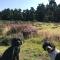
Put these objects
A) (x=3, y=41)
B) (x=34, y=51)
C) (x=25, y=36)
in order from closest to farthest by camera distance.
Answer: (x=34, y=51) < (x=3, y=41) < (x=25, y=36)

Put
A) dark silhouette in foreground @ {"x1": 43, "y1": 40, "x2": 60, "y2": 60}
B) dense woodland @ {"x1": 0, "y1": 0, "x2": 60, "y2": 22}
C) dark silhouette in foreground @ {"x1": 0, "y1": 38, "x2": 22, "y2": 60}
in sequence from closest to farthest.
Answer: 1. dark silhouette in foreground @ {"x1": 43, "y1": 40, "x2": 60, "y2": 60}
2. dark silhouette in foreground @ {"x1": 0, "y1": 38, "x2": 22, "y2": 60}
3. dense woodland @ {"x1": 0, "y1": 0, "x2": 60, "y2": 22}

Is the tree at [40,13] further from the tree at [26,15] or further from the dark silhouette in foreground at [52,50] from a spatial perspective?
the dark silhouette in foreground at [52,50]

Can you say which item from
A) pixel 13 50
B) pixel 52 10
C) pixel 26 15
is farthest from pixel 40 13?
pixel 13 50

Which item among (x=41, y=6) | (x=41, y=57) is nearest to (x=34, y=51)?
(x=41, y=57)

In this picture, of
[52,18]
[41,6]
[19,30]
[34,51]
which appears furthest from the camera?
[41,6]

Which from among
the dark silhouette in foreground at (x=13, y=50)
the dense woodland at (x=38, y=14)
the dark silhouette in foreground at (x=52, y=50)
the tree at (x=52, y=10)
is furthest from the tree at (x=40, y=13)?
the dark silhouette in foreground at (x=52, y=50)

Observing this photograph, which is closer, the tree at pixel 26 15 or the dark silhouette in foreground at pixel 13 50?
the dark silhouette in foreground at pixel 13 50

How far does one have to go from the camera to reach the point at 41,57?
37.9 ft

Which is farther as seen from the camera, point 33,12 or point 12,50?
point 33,12

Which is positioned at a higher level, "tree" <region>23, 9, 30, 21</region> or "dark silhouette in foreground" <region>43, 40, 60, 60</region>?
"dark silhouette in foreground" <region>43, 40, 60, 60</region>

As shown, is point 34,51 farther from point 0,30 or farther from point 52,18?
point 52,18

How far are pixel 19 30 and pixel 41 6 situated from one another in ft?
175

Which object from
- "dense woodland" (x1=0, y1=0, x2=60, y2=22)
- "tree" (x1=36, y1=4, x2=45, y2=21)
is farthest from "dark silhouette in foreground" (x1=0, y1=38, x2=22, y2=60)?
"tree" (x1=36, y1=4, x2=45, y2=21)

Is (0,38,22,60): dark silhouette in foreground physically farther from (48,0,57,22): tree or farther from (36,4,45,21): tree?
(36,4,45,21): tree
